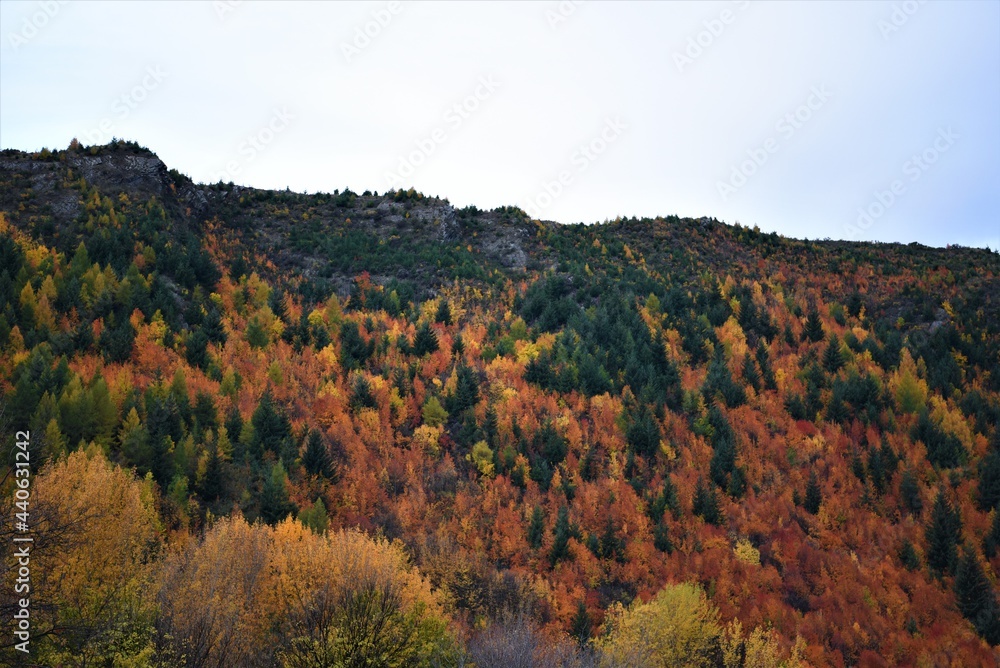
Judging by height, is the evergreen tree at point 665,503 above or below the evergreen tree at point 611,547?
above

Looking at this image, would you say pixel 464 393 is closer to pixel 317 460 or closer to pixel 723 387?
pixel 317 460

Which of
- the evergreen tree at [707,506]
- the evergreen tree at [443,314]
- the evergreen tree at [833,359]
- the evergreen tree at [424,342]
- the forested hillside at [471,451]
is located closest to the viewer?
the forested hillside at [471,451]

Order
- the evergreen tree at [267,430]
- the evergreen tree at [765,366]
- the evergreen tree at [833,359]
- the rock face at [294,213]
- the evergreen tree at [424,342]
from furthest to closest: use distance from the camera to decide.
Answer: the rock face at [294,213] < the evergreen tree at [424,342] < the evergreen tree at [833,359] < the evergreen tree at [765,366] < the evergreen tree at [267,430]

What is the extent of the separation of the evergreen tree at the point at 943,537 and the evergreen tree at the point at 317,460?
4416 centimetres

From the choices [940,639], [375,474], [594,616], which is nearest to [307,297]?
[375,474]

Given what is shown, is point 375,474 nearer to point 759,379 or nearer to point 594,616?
point 594,616

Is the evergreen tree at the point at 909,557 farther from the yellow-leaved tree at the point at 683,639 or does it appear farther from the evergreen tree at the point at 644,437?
the evergreen tree at the point at 644,437

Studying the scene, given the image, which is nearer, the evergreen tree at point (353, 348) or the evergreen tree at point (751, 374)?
the evergreen tree at point (353, 348)

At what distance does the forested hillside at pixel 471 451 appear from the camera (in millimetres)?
28062

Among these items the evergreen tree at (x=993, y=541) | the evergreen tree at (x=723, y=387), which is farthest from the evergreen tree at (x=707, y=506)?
the evergreen tree at (x=993, y=541)

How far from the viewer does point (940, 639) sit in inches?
1517

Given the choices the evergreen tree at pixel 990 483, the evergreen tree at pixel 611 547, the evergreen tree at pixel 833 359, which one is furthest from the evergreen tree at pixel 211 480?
the evergreen tree at pixel 990 483

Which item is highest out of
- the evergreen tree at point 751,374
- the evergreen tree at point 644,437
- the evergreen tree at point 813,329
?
the evergreen tree at point 813,329

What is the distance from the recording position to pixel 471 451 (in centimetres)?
5131
